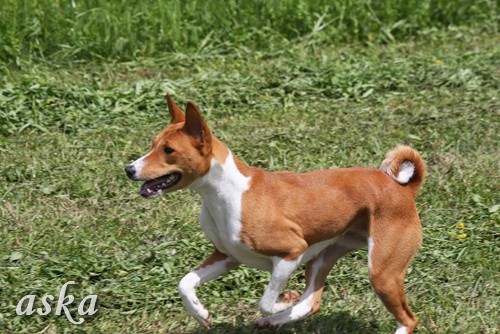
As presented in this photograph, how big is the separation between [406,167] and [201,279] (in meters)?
1.39

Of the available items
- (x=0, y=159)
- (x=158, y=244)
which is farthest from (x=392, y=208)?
(x=0, y=159)

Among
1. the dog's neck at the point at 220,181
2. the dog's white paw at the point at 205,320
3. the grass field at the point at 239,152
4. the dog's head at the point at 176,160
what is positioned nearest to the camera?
the dog's head at the point at 176,160

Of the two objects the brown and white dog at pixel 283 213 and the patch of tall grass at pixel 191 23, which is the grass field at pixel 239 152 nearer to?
the patch of tall grass at pixel 191 23

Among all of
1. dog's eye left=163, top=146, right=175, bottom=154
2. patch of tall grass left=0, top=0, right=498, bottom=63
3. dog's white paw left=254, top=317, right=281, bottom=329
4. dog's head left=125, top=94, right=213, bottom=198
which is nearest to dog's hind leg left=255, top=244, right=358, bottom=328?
dog's white paw left=254, top=317, right=281, bottom=329

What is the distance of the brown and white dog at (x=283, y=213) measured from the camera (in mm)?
5828

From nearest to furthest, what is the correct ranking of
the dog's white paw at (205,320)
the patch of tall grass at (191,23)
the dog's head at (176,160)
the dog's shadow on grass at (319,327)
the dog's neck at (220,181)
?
the dog's head at (176,160)
the dog's neck at (220,181)
the dog's white paw at (205,320)
the dog's shadow on grass at (319,327)
the patch of tall grass at (191,23)

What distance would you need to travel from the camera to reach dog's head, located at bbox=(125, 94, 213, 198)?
5770mm

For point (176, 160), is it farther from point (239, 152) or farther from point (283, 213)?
point (239, 152)

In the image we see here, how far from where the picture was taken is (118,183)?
8.19m

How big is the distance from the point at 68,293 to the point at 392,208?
6.97 feet

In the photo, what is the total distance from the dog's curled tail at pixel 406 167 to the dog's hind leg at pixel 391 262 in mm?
276

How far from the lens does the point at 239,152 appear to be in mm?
8758

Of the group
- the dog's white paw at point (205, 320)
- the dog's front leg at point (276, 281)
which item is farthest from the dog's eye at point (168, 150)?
the dog's white paw at point (205, 320)

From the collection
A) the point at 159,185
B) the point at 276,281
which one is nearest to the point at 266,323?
the point at 276,281
